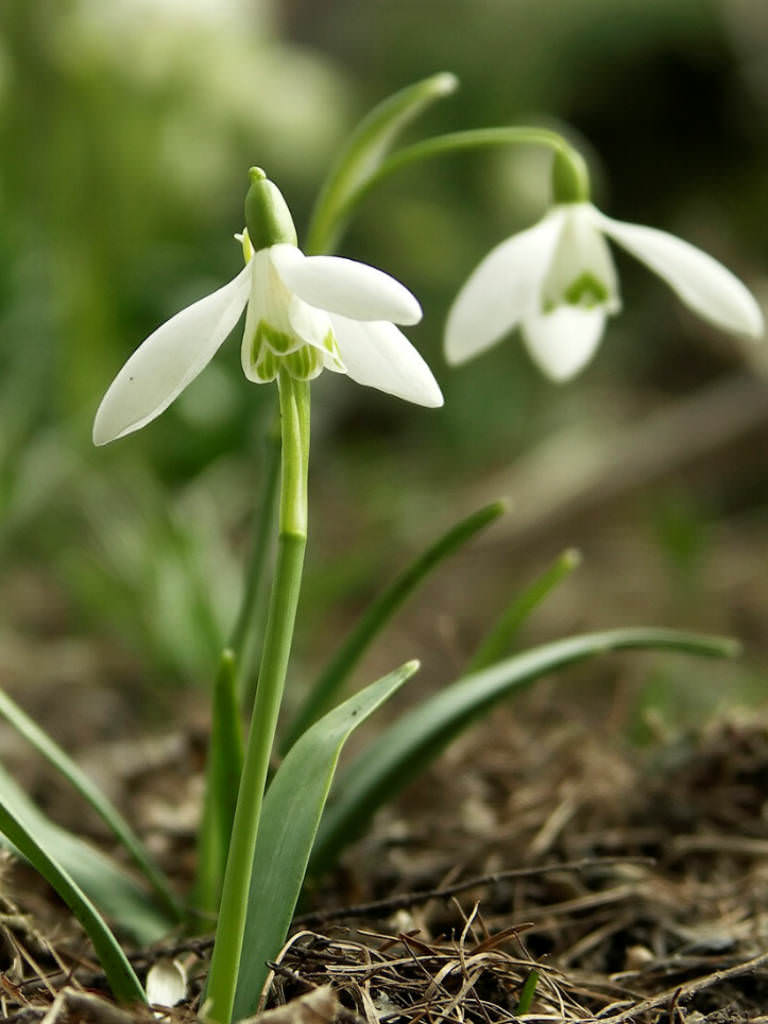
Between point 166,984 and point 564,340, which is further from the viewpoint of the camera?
point 564,340

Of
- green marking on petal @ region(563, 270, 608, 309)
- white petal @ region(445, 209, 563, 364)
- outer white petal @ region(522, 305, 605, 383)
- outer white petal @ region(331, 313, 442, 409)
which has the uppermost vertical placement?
outer white petal @ region(331, 313, 442, 409)

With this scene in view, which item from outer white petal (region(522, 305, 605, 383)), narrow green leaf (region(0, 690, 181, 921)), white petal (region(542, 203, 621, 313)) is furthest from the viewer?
outer white petal (region(522, 305, 605, 383))

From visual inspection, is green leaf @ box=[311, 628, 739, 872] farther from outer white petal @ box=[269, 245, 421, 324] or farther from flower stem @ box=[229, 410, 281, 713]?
outer white petal @ box=[269, 245, 421, 324]

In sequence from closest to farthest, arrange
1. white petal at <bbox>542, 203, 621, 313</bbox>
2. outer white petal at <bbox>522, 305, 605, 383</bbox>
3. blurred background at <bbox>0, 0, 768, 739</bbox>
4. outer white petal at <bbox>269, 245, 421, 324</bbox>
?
outer white petal at <bbox>269, 245, 421, 324</bbox>, white petal at <bbox>542, 203, 621, 313</bbox>, outer white petal at <bbox>522, 305, 605, 383</bbox>, blurred background at <bbox>0, 0, 768, 739</bbox>

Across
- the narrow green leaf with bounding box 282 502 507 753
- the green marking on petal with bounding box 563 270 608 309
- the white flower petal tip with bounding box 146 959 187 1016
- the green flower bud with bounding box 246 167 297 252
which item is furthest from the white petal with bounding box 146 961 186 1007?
the green marking on petal with bounding box 563 270 608 309

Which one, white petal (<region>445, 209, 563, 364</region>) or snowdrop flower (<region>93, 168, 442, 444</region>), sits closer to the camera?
snowdrop flower (<region>93, 168, 442, 444</region>)

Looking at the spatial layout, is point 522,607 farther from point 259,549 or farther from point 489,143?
point 489,143

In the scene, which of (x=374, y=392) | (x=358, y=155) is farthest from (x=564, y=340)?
(x=374, y=392)
